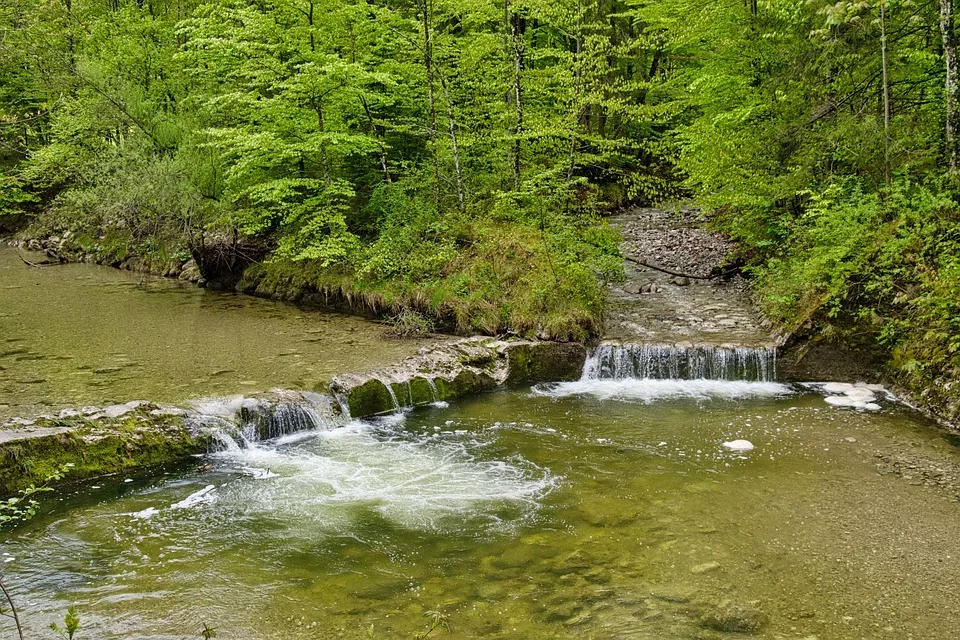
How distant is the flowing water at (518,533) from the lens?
4.98 metres

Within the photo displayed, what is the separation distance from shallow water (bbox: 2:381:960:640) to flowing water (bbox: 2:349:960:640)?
23mm

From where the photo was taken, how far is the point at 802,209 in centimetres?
1462

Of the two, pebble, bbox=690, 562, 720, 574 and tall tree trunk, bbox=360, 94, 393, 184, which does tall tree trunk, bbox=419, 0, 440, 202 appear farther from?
pebble, bbox=690, 562, 720, 574

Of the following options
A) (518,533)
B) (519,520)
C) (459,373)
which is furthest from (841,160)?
(518,533)

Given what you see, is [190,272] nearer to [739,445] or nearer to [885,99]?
[739,445]

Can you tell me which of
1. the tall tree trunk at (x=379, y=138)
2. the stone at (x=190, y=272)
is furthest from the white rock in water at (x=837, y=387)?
the stone at (x=190, y=272)

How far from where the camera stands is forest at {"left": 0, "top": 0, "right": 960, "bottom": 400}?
1096cm

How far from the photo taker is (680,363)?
1138 cm

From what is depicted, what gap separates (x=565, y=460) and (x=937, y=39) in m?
11.2

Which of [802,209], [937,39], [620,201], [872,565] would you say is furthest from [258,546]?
[620,201]

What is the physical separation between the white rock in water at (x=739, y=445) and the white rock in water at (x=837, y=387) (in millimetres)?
2896

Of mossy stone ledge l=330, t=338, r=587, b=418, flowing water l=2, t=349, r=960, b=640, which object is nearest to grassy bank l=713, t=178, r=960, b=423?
flowing water l=2, t=349, r=960, b=640

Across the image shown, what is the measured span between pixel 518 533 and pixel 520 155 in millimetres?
11271

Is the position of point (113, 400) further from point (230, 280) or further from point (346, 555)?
point (230, 280)
